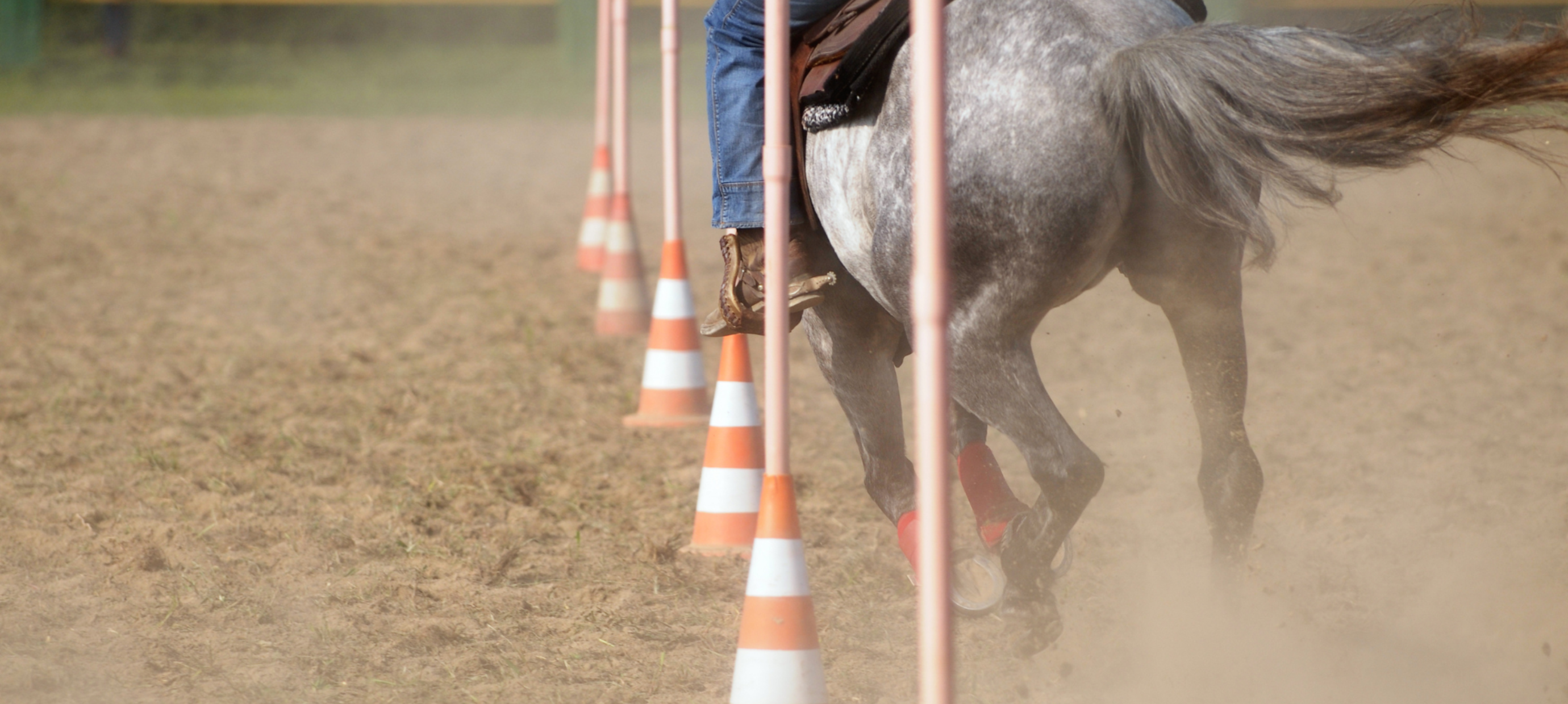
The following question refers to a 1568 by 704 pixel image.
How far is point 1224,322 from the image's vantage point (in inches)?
114

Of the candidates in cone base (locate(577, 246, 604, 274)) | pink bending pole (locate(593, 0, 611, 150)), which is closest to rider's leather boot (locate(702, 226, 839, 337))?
pink bending pole (locate(593, 0, 611, 150))

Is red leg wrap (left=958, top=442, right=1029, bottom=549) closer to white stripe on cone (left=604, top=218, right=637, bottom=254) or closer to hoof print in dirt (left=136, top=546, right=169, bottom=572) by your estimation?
hoof print in dirt (left=136, top=546, right=169, bottom=572)

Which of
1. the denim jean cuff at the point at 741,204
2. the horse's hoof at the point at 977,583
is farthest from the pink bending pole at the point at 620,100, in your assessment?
the horse's hoof at the point at 977,583

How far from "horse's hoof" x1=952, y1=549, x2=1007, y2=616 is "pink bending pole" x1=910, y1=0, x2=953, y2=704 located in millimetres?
1293

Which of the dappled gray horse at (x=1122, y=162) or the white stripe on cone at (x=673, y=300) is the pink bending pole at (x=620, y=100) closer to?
the white stripe on cone at (x=673, y=300)

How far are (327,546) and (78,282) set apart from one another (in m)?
4.72

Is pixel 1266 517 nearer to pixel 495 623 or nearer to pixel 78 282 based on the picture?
pixel 495 623

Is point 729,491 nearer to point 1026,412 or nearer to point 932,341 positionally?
point 1026,412

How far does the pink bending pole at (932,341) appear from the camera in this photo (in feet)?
6.33

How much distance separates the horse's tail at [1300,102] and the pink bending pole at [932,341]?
2.29 ft

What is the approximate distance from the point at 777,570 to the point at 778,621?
0.11 m

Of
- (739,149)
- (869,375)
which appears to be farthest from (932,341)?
(869,375)

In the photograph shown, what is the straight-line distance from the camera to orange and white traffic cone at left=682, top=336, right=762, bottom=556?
400 centimetres

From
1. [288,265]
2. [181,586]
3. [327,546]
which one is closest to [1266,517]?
[327,546]
